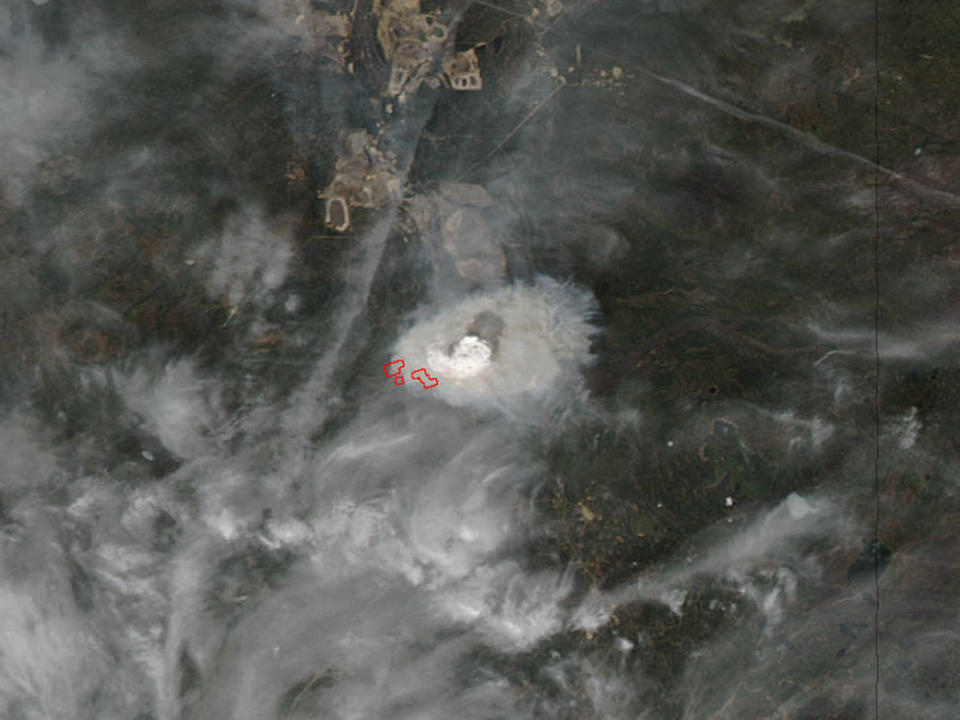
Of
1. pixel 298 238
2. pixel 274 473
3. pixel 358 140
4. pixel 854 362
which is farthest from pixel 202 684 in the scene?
pixel 854 362

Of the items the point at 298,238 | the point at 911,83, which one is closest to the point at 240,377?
the point at 298,238

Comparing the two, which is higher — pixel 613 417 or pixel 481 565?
pixel 613 417

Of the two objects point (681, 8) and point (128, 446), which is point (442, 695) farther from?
point (681, 8)

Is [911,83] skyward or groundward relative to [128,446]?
skyward

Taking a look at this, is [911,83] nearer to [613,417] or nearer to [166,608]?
[613,417]

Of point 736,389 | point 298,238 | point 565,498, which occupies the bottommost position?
point 565,498

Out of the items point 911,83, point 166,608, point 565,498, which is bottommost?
point 166,608
